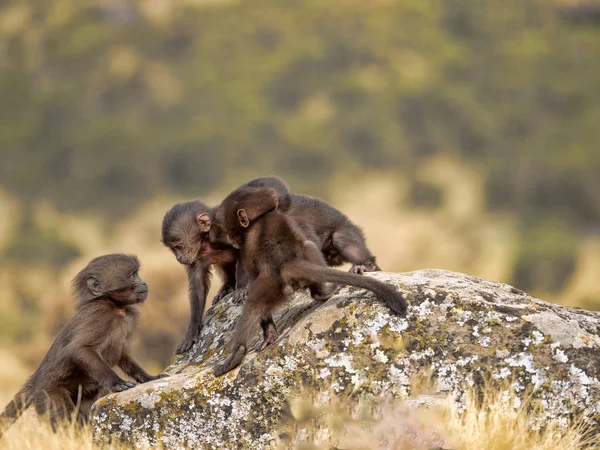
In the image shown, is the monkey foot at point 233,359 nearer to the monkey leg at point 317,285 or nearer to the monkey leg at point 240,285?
the monkey leg at point 317,285

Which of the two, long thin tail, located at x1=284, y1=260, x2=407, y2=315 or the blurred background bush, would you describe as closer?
long thin tail, located at x1=284, y1=260, x2=407, y2=315

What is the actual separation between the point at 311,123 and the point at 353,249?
41.6 m

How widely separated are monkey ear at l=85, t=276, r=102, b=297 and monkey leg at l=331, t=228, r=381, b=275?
2.22m

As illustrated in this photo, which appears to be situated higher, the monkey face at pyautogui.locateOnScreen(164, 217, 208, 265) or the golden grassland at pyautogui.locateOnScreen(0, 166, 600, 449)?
the golden grassland at pyautogui.locateOnScreen(0, 166, 600, 449)

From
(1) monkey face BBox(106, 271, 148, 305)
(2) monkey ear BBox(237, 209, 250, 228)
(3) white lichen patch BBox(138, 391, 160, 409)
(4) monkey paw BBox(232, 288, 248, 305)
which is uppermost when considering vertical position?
(2) monkey ear BBox(237, 209, 250, 228)

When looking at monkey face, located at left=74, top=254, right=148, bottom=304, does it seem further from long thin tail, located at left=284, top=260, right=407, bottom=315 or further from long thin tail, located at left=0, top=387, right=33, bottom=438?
long thin tail, located at left=284, top=260, right=407, bottom=315

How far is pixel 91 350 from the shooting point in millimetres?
7027

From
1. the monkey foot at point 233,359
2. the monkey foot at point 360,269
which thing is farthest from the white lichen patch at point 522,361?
the monkey foot at point 360,269

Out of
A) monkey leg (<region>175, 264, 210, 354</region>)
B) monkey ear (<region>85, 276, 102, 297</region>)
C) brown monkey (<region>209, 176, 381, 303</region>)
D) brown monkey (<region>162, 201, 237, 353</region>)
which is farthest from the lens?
brown monkey (<region>162, 201, 237, 353</region>)

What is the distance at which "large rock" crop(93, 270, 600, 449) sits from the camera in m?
5.82

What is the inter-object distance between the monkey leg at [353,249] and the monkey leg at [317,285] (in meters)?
1.32

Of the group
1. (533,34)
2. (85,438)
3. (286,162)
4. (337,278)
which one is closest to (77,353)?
(85,438)

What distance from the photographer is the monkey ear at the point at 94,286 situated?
7.29 m

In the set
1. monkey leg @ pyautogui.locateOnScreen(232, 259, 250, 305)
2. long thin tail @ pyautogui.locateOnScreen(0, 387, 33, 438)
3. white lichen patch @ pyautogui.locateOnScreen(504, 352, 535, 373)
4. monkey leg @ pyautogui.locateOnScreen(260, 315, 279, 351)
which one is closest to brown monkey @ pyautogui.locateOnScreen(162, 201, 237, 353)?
monkey leg @ pyautogui.locateOnScreen(232, 259, 250, 305)
